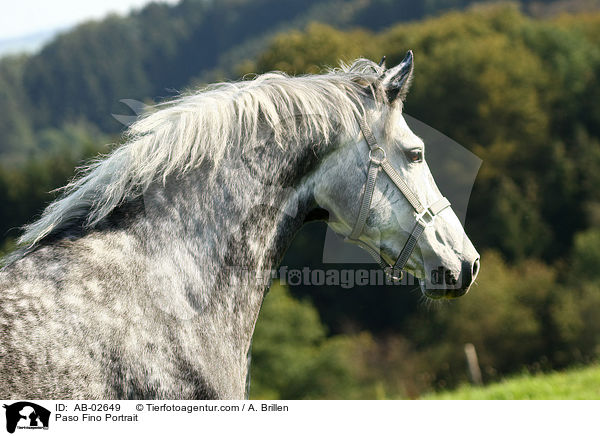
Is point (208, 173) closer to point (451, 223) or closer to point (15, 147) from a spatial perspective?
point (451, 223)

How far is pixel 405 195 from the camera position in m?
Answer: 3.85

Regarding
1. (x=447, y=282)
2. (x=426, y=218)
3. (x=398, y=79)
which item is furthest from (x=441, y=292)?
(x=398, y=79)

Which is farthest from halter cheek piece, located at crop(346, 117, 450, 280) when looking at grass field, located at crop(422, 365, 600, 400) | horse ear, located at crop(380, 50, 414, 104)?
grass field, located at crop(422, 365, 600, 400)

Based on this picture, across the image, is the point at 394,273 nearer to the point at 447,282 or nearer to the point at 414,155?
the point at 447,282

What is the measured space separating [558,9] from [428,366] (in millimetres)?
67671

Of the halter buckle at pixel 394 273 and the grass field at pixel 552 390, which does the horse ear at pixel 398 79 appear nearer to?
Result: the halter buckle at pixel 394 273

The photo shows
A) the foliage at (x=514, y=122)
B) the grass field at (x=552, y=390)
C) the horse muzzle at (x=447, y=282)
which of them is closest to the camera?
the horse muzzle at (x=447, y=282)

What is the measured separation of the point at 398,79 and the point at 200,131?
3.96 feet

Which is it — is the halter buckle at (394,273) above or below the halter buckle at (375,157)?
below

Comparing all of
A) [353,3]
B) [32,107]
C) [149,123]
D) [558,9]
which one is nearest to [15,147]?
[32,107]
